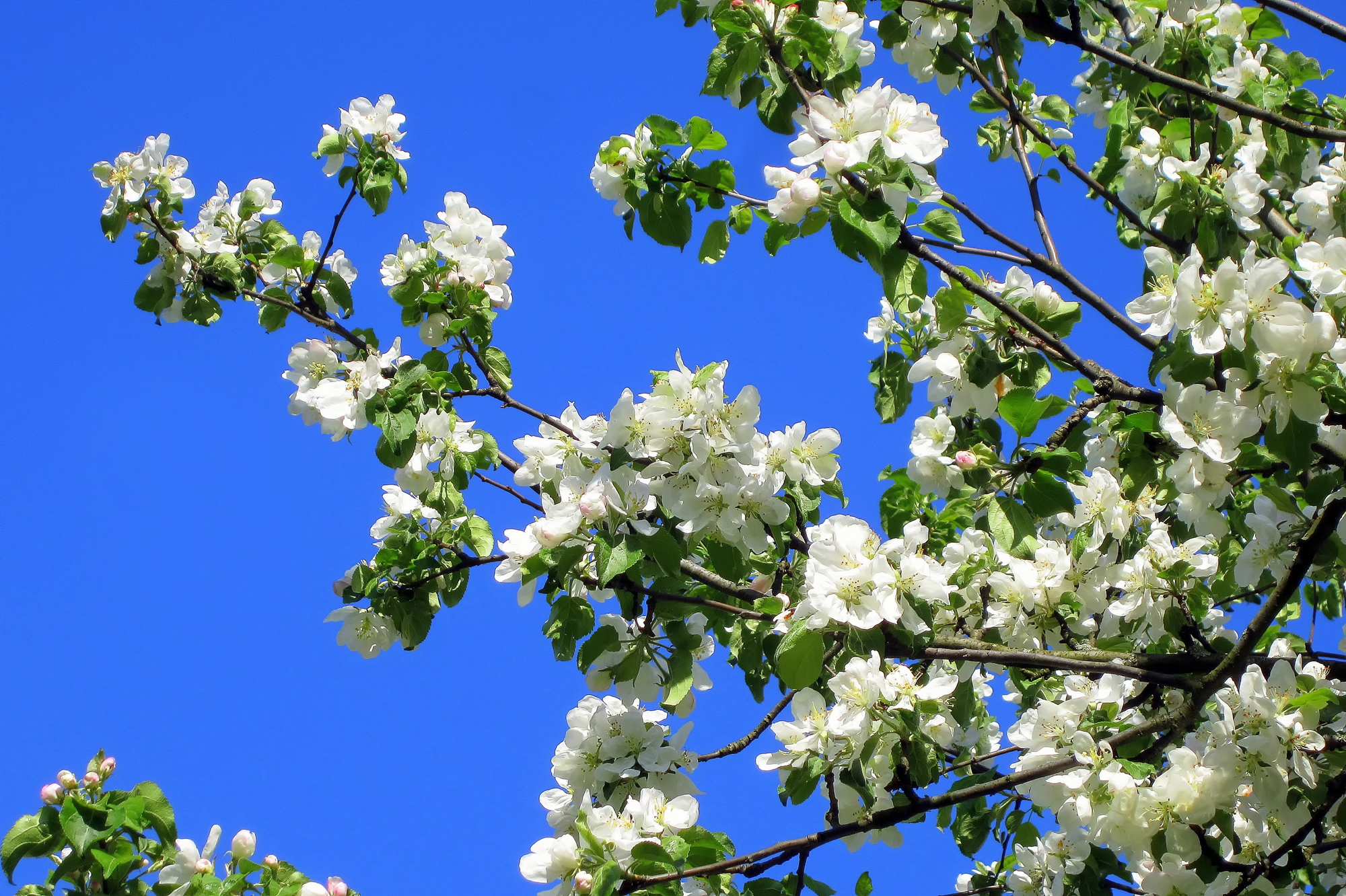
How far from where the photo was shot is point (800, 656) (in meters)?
2.26

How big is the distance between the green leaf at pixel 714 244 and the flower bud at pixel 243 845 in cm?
188

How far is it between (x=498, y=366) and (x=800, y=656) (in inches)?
60.1

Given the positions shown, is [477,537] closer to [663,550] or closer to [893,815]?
[663,550]

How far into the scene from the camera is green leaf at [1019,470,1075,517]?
2559 mm

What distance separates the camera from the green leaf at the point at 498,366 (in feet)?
11.0

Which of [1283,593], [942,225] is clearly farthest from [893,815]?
[942,225]

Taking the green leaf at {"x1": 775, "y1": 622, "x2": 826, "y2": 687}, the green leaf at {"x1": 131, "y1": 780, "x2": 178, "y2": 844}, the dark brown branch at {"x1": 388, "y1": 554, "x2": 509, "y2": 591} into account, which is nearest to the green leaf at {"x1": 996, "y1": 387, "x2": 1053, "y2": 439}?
the green leaf at {"x1": 775, "y1": 622, "x2": 826, "y2": 687}

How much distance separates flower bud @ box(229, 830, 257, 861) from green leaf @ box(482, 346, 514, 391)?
A: 1.40m

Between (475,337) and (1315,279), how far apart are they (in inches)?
85.1

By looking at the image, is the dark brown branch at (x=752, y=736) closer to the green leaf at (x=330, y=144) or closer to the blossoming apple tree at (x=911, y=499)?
the blossoming apple tree at (x=911, y=499)

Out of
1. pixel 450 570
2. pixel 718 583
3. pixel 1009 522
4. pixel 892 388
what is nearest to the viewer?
pixel 1009 522

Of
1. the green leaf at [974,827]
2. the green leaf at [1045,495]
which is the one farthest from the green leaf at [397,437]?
the green leaf at [974,827]

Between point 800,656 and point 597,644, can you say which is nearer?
point 800,656

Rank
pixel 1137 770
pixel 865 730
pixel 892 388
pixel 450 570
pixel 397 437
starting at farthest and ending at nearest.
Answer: pixel 892 388 → pixel 450 570 → pixel 397 437 → pixel 865 730 → pixel 1137 770
